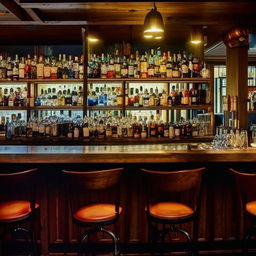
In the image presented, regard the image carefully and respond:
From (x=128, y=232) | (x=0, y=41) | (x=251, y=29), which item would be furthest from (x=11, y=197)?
(x=251, y=29)

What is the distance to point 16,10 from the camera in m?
4.03

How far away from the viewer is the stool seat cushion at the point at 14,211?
2449 mm

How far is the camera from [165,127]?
5.00 metres

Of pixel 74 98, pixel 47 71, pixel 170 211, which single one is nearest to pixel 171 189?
pixel 170 211

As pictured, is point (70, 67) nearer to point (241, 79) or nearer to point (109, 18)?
point (109, 18)

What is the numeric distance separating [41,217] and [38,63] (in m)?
2.85

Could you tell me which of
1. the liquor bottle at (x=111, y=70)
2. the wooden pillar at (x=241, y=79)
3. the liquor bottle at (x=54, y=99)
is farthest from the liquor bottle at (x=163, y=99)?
the liquor bottle at (x=54, y=99)

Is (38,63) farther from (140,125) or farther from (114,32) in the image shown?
(140,125)

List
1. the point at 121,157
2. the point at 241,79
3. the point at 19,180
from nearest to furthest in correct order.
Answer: the point at 19,180, the point at 121,157, the point at 241,79

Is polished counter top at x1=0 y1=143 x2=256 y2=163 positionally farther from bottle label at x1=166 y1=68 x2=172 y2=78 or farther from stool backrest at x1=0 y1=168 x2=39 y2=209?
bottle label at x1=166 y1=68 x2=172 y2=78

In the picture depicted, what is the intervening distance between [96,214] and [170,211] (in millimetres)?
569

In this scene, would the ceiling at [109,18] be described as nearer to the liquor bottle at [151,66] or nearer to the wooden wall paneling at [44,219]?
the liquor bottle at [151,66]

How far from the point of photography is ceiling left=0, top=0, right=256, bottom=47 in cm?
395

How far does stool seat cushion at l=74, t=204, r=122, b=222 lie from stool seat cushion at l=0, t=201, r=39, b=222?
1.30 ft
